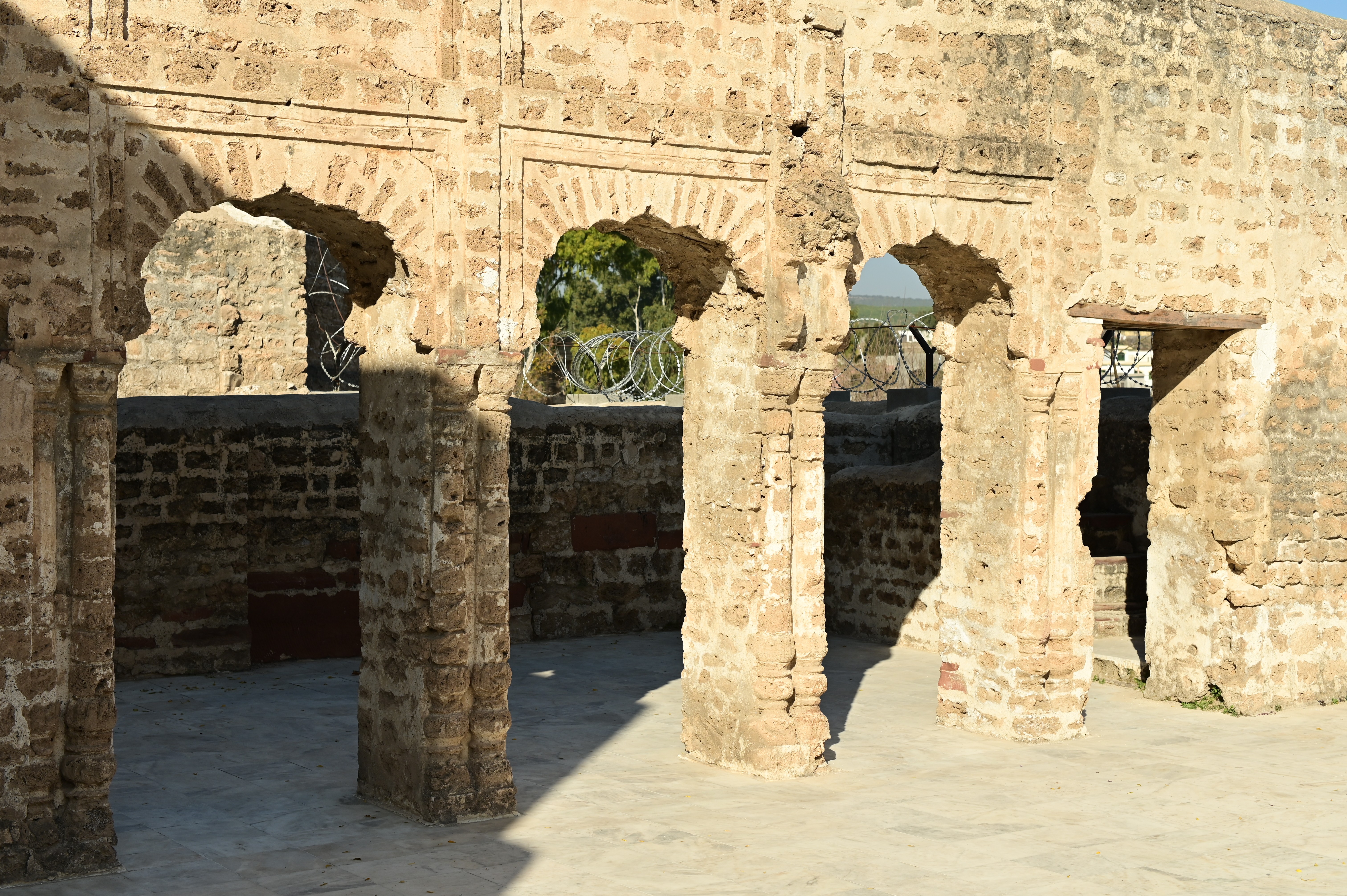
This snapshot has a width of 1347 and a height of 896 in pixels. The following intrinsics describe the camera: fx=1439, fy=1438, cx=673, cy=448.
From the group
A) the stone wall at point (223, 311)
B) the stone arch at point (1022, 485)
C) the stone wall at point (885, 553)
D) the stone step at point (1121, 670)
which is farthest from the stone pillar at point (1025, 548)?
the stone wall at point (223, 311)

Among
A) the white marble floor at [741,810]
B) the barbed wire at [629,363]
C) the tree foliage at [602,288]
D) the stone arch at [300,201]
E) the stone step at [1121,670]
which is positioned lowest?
the white marble floor at [741,810]

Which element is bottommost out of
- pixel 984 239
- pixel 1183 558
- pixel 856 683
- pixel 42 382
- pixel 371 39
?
pixel 856 683

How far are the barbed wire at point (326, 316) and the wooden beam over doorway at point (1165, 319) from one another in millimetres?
9413

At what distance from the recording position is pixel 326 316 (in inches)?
661

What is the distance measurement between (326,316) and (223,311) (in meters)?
2.50

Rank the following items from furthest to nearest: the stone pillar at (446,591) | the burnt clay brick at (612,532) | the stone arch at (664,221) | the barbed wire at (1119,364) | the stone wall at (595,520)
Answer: the burnt clay brick at (612,532), the stone wall at (595,520), the barbed wire at (1119,364), the stone arch at (664,221), the stone pillar at (446,591)

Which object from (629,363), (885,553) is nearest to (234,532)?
(885,553)

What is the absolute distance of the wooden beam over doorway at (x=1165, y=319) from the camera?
8.73 m

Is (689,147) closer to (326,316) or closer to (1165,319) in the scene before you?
(1165,319)

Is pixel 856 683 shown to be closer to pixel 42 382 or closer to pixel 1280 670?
pixel 1280 670

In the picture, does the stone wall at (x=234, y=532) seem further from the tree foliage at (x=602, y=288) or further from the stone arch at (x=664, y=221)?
the tree foliage at (x=602, y=288)

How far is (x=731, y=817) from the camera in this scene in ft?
22.5

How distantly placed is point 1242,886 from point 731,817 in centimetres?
→ 227

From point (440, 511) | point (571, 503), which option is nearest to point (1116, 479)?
point (571, 503)
